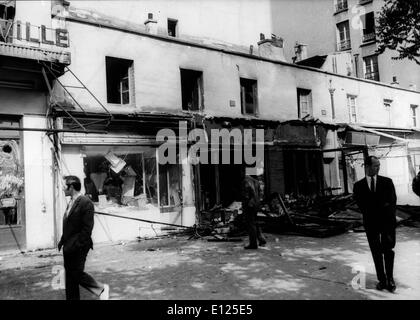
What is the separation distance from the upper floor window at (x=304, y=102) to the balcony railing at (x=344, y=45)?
65.6ft

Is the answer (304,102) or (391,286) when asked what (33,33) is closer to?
(391,286)

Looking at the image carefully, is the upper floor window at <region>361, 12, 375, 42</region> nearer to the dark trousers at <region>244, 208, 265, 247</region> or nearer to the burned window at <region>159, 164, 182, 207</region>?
the burned window at <region>159, 164, 182, 207</region>

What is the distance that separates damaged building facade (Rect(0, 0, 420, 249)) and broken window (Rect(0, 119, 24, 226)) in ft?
0.24

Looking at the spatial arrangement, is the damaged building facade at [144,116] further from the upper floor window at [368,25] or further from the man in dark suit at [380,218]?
the upper floor window at [368,25]

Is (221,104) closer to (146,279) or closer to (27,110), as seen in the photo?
(27,110)

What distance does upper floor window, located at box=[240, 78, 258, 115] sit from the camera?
16609 millimetres

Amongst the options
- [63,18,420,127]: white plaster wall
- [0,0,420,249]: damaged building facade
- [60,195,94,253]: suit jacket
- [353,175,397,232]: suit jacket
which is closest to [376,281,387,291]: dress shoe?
[353,175,397,232]: suit jacket

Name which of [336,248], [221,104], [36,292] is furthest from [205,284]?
[221,104]

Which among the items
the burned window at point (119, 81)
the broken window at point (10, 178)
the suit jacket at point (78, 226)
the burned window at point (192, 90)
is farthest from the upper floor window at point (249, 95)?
the suit jacket at point (78, 226)

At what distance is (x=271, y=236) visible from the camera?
37.0 ft

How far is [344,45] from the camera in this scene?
3625cm

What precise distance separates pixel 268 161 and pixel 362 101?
373 inches

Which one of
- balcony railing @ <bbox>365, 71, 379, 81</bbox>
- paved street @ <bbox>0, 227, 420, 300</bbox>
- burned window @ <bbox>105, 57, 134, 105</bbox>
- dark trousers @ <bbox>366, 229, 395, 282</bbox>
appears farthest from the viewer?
balcony railing @ <bbox>365, 71, 379, 81</bbox>

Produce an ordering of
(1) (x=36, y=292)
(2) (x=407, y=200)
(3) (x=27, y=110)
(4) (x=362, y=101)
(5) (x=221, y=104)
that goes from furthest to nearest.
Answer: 1. (4) (x=362, y=101)
2. (2) (x=407, y=200)
3. (5) (x=221, y=104)
4. (3) (x=27, y=110)
5. (1) (x=36, y=292)
